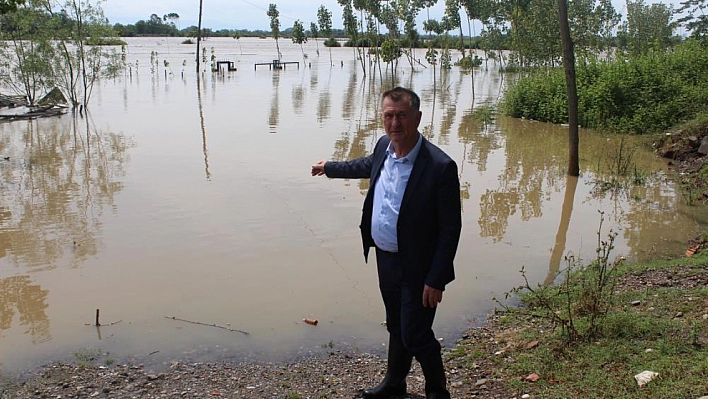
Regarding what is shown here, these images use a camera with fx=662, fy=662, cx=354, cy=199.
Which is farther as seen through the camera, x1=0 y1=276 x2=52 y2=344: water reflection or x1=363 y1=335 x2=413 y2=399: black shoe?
x1=0 y1=276 x2=52 y2=344: water reflection

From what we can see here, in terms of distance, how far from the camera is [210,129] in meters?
17.9

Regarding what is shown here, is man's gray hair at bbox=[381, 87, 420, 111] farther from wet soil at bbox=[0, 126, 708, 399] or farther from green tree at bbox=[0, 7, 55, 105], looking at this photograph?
green tree at bbox=[0, 7, 55, 105]

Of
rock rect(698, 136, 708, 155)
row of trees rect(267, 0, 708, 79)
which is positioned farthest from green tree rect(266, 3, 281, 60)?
rock rect(698, 136, 708, 155)

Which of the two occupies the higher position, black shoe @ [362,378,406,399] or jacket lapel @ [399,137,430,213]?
jacket lapel @ [399,137,430,213]

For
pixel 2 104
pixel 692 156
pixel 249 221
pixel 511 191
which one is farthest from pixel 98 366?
pixel 2 104

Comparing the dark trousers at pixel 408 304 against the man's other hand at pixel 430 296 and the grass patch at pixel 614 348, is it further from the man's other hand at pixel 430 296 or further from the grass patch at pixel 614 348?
the grass patch at pixel 614 348

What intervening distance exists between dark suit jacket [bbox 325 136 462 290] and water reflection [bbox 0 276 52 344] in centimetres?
350

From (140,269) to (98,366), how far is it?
2.42 meters

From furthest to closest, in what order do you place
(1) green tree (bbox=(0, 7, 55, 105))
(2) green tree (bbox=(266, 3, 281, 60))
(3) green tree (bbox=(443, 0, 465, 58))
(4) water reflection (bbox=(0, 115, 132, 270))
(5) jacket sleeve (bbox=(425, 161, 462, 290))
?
(2) green tree (bbox=(266, 3, 281, 60)) → (3) green tree (bbox=(443, 0, 465, 58)) → (1) green tree (bbox=(0, 7, 55, 105)) → (4) water reflection (bbox=(0, 115, 132, 270)) → (5) jacket sleeve (bbox=(425, 161, 462, 290))

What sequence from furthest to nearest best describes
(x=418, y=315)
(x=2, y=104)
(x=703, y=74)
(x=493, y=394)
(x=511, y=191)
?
1. (x=2, y=104)
2. (x=703, y=74)
3. (x=511, y=191)
4. (x=493, y=394)
5. (x=418, y=315)

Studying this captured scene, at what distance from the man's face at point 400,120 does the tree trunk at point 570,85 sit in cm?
Result: 800

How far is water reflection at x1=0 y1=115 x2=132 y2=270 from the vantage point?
7922 millimetres

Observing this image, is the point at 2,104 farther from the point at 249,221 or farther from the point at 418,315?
the point at 418,315

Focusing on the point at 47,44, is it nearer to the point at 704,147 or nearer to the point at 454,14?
the point at 704,147
